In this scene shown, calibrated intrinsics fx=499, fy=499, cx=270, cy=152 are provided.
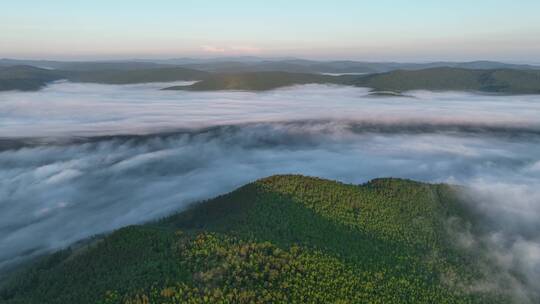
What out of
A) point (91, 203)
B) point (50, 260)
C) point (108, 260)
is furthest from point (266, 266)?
point (91, 203)

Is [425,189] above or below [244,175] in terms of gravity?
above

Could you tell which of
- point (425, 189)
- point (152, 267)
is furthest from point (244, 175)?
point (152, 267)

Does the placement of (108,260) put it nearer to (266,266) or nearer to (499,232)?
(266,266)

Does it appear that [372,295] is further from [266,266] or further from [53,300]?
[53,300]

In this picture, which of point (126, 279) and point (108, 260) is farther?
point (108, 260)

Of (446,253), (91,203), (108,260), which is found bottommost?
(91,203)

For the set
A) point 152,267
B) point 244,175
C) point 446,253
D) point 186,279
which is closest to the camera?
point 186,279

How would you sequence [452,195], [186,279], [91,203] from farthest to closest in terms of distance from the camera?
1. [91,203]
2. [452,195]
3. [186,279]
